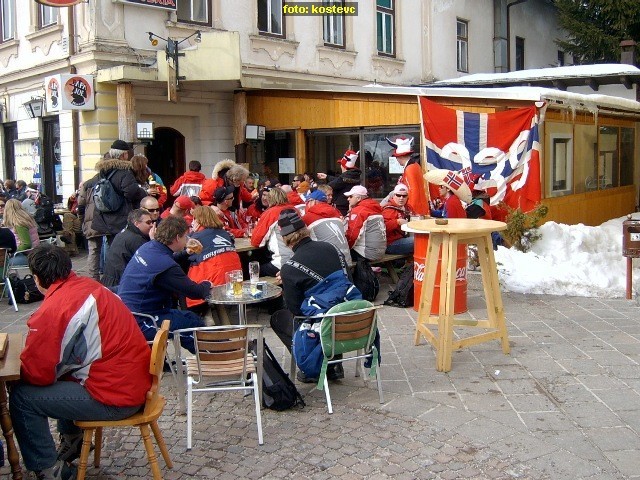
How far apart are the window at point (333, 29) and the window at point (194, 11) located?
3.42m

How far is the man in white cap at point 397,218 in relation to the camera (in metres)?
9.36

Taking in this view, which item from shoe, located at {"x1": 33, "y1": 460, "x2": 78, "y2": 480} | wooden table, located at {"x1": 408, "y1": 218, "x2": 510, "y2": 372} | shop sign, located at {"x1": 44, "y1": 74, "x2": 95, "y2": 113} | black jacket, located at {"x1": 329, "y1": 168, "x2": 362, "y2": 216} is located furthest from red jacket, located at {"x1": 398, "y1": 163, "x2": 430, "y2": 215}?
shoe, located at {"x1": 33, "y1": 460, "x2": 78, "y2": 480}

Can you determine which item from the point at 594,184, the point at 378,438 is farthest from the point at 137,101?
the point at 378,438

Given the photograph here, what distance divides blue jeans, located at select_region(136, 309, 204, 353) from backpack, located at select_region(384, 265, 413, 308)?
3.23 m

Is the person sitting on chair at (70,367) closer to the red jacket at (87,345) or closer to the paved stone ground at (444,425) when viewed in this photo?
the red jacket at (87,345)

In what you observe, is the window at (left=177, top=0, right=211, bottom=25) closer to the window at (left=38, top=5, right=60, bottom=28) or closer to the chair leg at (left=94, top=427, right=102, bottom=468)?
the window at (left=38, top=5, right=60, bottom=28)

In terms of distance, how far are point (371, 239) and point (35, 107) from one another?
8643mm

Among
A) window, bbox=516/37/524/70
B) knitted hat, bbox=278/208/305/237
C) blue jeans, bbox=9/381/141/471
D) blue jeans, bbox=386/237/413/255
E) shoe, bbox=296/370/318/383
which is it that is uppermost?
window, bbox=516/37/524/70

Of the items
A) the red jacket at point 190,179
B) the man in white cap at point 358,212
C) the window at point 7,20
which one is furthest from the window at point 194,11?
the man in white cap at point 358,212

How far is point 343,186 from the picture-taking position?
995cm

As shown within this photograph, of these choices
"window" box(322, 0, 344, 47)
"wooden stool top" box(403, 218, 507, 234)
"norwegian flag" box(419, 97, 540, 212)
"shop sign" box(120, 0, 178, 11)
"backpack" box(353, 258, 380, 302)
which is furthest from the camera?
"window" box(322, 0, 344, 47)

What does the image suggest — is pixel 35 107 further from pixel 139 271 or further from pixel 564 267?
pixel 564 267

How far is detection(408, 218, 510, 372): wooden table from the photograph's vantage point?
594 centimetres

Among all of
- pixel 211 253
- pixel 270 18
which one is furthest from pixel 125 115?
pixel 211 253
